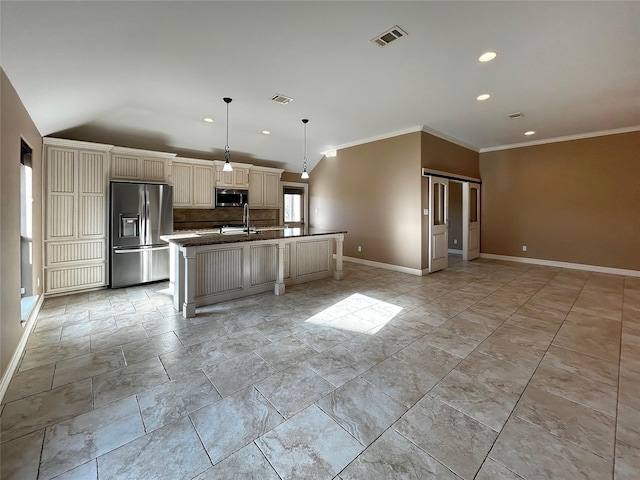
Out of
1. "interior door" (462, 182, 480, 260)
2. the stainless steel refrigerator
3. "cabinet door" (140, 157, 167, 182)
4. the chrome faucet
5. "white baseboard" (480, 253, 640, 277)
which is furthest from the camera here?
"interior door" (462, 182, 480, 260)

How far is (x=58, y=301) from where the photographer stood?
3.94 meters

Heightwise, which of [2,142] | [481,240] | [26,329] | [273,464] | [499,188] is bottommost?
[273,464]

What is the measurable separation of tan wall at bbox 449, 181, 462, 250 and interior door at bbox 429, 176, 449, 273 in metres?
2.41

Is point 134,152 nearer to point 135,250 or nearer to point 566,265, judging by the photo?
point 135,250

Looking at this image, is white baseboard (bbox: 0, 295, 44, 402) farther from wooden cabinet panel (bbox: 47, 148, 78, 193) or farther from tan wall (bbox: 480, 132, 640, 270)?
tan wall (bbox: 480, 132, 640, 270)

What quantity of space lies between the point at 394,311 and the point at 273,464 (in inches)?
98.4

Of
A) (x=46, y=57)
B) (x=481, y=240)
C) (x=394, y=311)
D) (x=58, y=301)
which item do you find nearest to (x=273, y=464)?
(x=394, y=311)

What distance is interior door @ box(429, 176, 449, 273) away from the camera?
18.5 ft

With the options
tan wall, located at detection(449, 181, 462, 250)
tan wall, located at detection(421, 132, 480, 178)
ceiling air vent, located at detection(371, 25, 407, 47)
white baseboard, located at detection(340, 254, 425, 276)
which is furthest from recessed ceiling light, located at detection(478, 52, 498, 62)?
tan wall, located at detection(449, 181, 462, 250)

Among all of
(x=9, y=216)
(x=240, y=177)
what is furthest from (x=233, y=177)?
(x=9, y=216)

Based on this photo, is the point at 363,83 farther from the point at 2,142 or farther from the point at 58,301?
the point at 58,301

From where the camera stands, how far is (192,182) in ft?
19.0

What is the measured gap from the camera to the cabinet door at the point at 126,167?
459 cm

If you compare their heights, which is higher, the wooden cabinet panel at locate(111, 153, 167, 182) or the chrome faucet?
the wooden cabinet panel at locate(111, 153, 167, 182)
